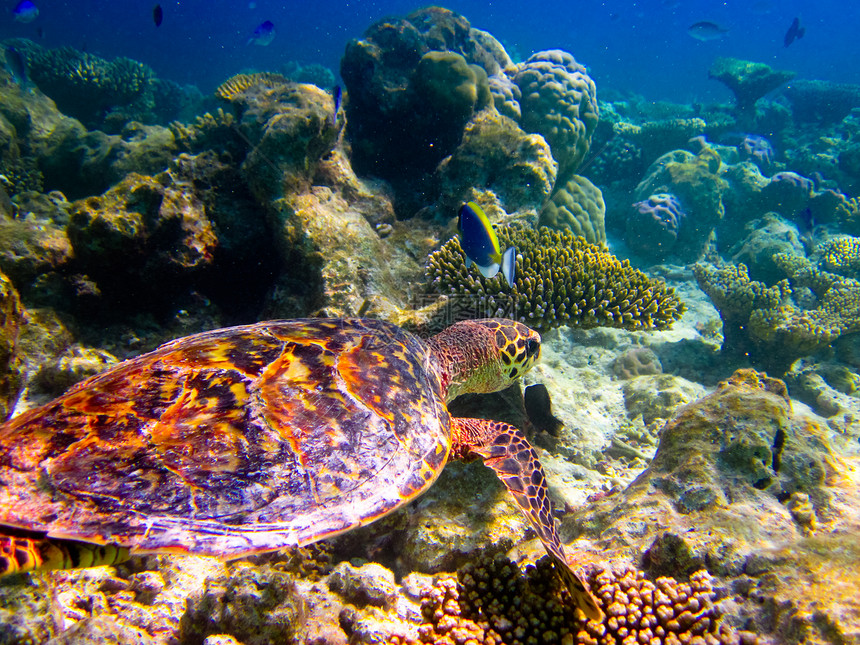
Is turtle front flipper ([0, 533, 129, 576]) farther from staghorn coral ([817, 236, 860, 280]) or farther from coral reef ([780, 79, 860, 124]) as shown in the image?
coral reef ([780, 79, 860, 124])

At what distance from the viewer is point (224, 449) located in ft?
5.41

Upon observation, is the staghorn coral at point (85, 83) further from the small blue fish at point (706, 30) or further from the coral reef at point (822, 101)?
the coral reef at point (822, 101)

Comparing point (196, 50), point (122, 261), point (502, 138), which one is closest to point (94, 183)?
point (122, 261)

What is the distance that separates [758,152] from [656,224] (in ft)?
28.5

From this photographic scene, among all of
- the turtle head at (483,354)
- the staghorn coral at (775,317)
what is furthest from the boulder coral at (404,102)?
the staghorn coral at (775,317)

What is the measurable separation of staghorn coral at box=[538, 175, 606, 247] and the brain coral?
1.48 feet

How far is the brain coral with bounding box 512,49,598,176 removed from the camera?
23.4ft

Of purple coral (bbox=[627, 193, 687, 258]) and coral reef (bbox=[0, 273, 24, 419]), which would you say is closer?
coral reef (bbox=[0, 273, 24, 419])

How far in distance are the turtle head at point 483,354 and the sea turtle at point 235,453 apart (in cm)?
49

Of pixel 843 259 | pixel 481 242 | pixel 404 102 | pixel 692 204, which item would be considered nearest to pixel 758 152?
pixel 692 204

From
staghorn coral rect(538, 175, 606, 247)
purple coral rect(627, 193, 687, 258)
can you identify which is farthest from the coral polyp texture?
purple coral rect(627, 193, 687, 258)

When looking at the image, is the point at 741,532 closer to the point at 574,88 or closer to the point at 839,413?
the point at 839,413

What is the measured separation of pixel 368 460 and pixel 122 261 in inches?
A: 140

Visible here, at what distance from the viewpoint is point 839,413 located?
16.7 ft
